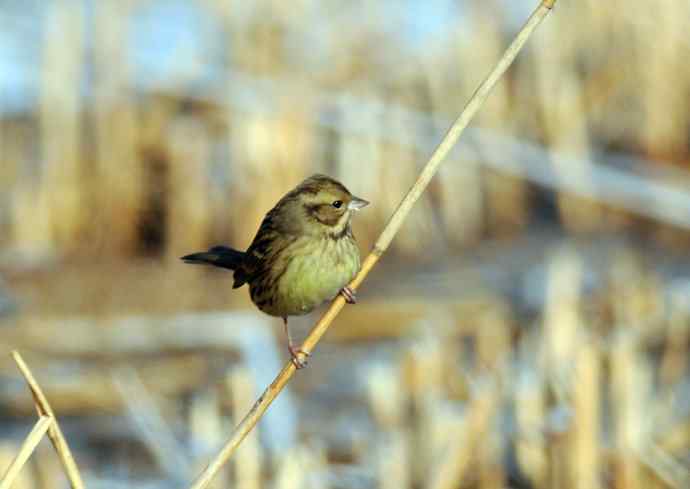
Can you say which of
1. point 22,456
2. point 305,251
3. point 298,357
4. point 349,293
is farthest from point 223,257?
point 22,456

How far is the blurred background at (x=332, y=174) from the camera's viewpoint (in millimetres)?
8164

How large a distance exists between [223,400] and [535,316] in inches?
86.1

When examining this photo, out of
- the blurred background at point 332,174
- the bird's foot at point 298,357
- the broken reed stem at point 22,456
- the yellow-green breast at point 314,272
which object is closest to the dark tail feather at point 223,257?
the yellow-green breast at point 314,272

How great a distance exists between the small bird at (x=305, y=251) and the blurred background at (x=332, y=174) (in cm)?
240

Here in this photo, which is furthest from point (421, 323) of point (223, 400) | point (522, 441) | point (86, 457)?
point (522, 441)

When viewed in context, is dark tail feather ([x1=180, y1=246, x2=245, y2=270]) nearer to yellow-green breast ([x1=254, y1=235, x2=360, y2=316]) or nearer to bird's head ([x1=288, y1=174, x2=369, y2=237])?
yellow-green breast ([x1=254, y1=235, x2=360, y2=316])

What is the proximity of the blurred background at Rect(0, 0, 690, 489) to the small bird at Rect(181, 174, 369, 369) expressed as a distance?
7.88 ft

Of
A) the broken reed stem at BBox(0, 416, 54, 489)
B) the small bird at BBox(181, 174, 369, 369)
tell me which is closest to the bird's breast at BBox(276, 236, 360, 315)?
the small bird at BBox(181, 174, 369, 369)

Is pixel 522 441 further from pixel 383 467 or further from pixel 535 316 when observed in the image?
pixel 535 316

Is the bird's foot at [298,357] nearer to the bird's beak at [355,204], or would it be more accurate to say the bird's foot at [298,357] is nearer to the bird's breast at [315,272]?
the bird's breast at [315,272]

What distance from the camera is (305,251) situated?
4523mm

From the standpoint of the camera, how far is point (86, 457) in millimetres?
7555

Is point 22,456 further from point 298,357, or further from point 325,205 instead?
point 325,205

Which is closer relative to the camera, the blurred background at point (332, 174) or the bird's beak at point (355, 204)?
the bird's beak at point (355, 204)
